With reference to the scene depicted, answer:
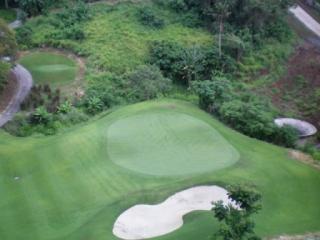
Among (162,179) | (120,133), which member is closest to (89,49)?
(120,133)

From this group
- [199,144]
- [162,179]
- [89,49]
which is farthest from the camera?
[89,49]

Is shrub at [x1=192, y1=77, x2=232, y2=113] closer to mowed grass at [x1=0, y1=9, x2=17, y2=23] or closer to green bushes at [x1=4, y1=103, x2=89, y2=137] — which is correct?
green bushes at [x1=4, y1=103, x2=89, y2=137]

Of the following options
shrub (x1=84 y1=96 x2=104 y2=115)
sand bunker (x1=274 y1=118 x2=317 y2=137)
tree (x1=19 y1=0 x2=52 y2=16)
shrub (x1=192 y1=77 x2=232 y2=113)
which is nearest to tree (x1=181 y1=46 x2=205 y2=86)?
shrub (x1=192 y1=77 x2=232 y2=113)

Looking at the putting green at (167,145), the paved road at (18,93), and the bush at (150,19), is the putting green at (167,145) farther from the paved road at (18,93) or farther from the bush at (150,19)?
the bush at (150,19)

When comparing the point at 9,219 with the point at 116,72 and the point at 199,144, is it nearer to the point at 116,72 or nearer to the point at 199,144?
the point at 199,144

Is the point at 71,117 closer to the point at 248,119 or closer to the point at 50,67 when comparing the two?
the point at 50,67

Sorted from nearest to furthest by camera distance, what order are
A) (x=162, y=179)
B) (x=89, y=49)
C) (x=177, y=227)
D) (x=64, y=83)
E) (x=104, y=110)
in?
(x=177, y=227) < (x=162, y=179) < (x=104, y=110) < (x=64, y=83) < (x=89, y=49)

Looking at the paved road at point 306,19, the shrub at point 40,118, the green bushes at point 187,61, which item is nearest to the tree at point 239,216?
the shrub at point 40,118
